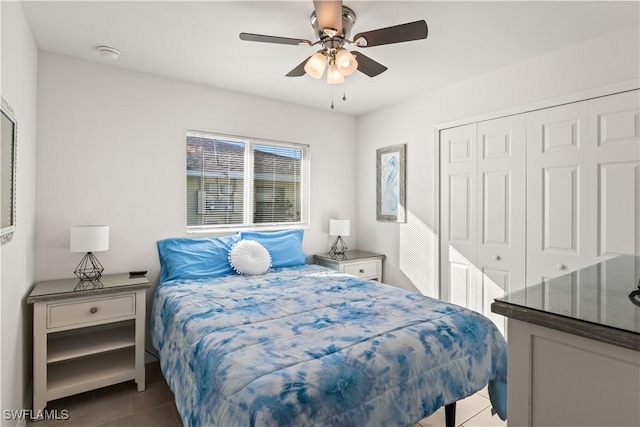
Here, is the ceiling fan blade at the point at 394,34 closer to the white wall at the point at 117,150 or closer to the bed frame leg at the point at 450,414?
the white wall at the point at 117,150

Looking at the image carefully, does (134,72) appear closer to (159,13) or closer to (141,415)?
(159,13)

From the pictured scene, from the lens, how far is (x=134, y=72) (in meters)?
2.96

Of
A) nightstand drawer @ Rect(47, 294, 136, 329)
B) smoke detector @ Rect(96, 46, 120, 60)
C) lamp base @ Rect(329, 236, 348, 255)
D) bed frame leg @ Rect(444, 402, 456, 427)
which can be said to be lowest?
bed frame leg @ Rect(444, 402, 456, 427)

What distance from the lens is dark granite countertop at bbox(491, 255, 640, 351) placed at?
0.77m

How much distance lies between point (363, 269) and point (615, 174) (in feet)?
7.79

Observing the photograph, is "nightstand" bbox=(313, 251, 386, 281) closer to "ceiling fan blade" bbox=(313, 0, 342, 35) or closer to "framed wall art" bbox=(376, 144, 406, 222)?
"framed wall art" bbox=(376, 144, 406, 222)

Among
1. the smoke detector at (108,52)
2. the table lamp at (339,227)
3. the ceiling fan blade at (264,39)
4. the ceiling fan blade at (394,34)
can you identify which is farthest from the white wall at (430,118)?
the smoke detector at (108,52)

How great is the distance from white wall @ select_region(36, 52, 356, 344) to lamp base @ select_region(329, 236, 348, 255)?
5.30 ft

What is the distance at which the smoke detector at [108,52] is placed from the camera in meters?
2.52

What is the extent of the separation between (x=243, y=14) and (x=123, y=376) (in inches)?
104

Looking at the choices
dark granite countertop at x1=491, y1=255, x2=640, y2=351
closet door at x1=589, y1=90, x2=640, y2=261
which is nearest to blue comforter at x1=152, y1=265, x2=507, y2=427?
dark granite countertop at x1=491, y1=255, x2=640, y2=351

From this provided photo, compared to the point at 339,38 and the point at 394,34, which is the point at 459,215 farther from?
the point at 339,38

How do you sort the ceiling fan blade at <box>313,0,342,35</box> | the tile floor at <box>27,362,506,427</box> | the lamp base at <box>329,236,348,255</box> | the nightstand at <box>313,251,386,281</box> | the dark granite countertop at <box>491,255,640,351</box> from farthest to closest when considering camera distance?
the lamp base at <box>329,236,348,255</box>, the nightstand at <box>313,251,386,281</box>, the tile floor at <box>27,362,506,427</box>, the ceiling fan blade at <box>313,0,342,35</box>, the dark granite countertop at <box>491,255,640,351</box>

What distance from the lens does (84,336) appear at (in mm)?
2619
